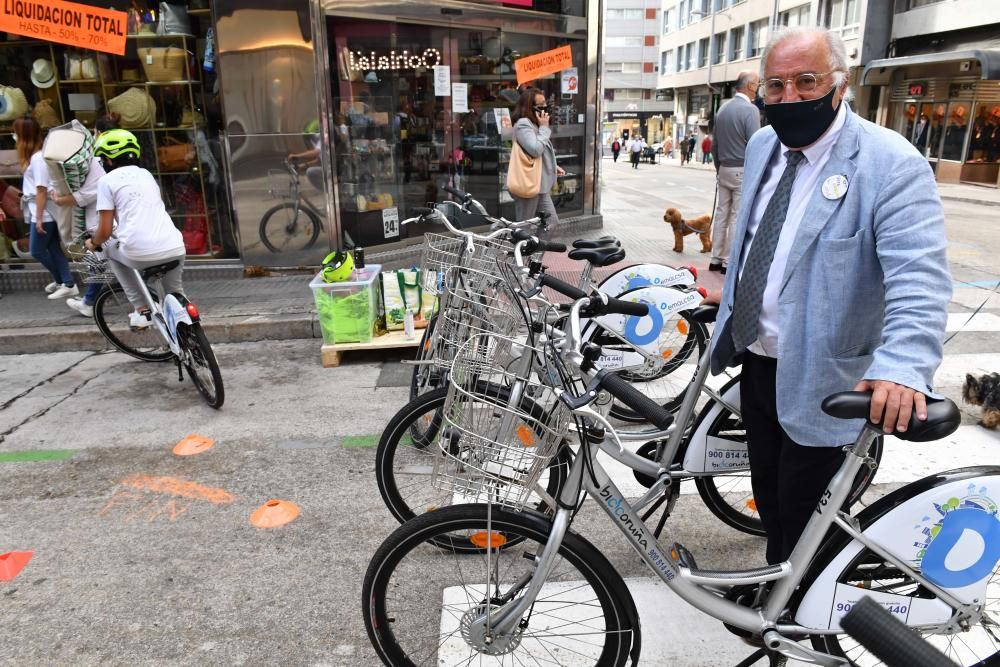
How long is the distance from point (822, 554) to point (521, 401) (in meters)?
1.05

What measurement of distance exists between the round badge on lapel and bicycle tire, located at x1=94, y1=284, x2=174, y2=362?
5442 millimetres

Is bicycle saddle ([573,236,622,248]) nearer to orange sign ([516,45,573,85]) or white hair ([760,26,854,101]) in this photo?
white hair ([760,26,854,101])

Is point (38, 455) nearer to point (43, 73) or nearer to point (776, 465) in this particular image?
point (776, 465)

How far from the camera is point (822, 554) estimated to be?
2135 mm

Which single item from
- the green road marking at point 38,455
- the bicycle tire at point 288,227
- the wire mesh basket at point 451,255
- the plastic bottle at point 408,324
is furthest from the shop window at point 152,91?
the wire mesh basket at point 451,255

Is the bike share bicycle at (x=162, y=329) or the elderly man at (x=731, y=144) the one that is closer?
the bike share bicycle at (x=162, y=329)

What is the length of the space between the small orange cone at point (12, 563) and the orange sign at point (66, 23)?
220 inches

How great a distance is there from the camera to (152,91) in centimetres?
842

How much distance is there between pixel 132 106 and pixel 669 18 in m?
62.0

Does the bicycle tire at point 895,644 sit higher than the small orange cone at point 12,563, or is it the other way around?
the bicycle tire at point 895,644

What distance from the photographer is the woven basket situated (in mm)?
8156

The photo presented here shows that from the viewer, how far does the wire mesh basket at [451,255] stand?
11.7 ft

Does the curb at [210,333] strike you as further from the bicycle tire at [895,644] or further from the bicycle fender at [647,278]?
the bicycle tire at [895,644]

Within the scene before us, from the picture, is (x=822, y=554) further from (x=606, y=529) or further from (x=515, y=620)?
(x=606, y=529)
